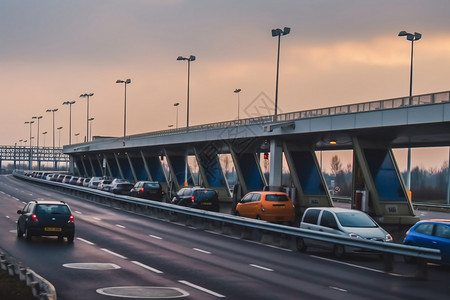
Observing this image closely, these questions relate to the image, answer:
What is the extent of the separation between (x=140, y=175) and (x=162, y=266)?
72.3 metres

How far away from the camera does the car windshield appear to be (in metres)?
24.0

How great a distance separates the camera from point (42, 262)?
19422 millimetres

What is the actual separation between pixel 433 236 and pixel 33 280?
12.8 metres

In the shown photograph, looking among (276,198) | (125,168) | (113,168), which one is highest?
(125,168)

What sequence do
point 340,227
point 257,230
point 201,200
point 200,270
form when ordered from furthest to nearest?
point 201,200, point 257,230, point 340,227, point 200,270

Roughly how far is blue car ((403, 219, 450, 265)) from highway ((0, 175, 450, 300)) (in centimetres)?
68

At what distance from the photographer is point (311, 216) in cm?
2573

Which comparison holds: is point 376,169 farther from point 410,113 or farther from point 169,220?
point 169,220

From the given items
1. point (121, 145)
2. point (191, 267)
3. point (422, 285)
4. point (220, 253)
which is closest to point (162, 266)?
point (191, 267)

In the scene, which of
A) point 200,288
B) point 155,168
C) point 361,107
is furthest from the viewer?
point 155,168

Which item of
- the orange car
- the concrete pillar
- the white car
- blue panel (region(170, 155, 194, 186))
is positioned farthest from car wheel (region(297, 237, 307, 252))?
blue panel (region(170, 155, 194, 186))

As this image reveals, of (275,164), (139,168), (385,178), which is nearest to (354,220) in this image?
(385,178)

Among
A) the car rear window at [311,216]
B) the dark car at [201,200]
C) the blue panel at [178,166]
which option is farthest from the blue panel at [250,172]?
the car rear window at [311,216]

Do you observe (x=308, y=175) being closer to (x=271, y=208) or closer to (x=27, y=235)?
(x=271, y=208)
